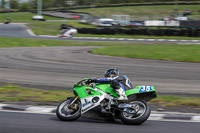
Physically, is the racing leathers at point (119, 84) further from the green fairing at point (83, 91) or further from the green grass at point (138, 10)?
the green grass at point (138, 10)

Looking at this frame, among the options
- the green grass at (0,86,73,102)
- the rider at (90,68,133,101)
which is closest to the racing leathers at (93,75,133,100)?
the rider at (90,68,133,101)

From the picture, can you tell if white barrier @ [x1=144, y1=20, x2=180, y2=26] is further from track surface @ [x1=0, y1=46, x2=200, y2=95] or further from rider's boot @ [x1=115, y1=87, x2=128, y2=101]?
rider's boot @ [x1=115, y1=87, x2=128, y2=101]

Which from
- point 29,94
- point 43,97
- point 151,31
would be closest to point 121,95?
point 43,97

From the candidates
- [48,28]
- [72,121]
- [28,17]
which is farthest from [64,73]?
[28,17]

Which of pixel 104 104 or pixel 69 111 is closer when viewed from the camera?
pixel 104 104

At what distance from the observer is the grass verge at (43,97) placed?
8.46 m

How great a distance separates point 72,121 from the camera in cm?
655

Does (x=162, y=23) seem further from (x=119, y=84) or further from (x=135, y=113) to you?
(x=135, y=113)

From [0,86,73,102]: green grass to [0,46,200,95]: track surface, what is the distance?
50.9 inches

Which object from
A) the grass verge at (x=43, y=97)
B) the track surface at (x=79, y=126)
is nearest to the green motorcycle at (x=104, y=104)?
the track surface at (x=79, y=126)

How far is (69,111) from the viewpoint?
6.60 m

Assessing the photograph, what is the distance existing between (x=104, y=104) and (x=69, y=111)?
0.74 meters

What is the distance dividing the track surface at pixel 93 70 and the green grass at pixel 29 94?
129 centimetres

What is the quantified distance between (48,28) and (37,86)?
113ft
